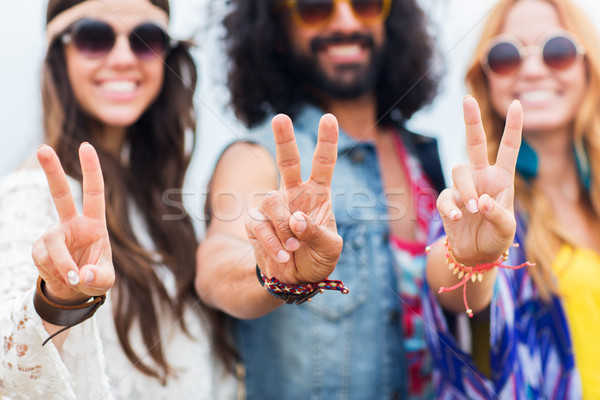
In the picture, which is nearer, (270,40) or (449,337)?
(449,337)

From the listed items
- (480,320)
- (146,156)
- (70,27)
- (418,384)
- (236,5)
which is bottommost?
(418,384)

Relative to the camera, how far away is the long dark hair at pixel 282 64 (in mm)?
2666

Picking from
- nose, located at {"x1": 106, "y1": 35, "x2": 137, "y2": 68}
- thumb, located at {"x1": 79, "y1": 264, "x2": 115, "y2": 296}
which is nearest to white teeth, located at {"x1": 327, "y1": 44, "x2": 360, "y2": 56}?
nose, located at {"x1": 106, "y1": 35, "x2": 137, "y2": 68}

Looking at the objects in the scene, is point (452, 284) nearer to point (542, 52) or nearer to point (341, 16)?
point (542, 52)

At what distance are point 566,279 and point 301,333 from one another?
0.97m

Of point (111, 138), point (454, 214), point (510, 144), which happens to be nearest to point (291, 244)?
point (454, 214)

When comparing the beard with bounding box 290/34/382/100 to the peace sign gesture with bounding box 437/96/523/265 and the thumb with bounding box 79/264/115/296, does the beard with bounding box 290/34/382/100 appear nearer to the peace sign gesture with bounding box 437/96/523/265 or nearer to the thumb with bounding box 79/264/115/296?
the peace sign gesture with bounding box 437/96/523/265

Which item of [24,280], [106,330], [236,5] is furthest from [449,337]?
[236,5]

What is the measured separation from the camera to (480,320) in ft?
6.02

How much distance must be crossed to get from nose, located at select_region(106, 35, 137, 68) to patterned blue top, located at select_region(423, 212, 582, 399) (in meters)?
1.26

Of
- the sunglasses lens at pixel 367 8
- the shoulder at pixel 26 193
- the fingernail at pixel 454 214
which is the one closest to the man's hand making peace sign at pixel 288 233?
the fingernail at pixel 454 214

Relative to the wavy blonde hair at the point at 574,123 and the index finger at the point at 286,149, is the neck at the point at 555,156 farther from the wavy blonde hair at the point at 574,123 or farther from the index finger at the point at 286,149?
the index finger at the point at 286,149

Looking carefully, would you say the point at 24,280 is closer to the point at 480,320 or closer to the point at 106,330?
the point at 106,330

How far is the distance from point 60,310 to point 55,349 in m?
0.15
